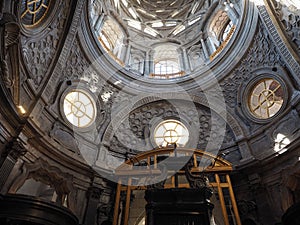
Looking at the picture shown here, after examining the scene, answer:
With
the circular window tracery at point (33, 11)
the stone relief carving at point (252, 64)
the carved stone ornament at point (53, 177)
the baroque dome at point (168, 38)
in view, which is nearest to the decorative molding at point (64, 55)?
the circular window tracery at point (33, 11)

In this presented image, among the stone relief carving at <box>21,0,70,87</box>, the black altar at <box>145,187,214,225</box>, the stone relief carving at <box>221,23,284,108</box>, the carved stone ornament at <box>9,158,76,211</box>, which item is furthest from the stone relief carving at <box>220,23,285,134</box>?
the stone relief carving at <box>21,0,70,87</box>

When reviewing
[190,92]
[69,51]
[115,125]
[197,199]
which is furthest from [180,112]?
[197,199]

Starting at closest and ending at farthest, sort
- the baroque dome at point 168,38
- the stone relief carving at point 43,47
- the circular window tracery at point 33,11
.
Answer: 1. the circular window tracery at point 33,11
2. the stone relief carving at point 43,47
3. the baroque dome at point 168,38

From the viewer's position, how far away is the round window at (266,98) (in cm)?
966

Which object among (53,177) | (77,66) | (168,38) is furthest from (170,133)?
(168,38)

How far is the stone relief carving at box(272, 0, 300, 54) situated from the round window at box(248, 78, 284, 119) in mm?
1731

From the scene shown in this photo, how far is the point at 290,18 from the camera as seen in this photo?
9.16 metres

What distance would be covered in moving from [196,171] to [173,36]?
36.9ft

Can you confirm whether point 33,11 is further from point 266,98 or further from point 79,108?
point 266,98

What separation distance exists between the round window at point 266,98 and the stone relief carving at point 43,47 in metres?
8.41

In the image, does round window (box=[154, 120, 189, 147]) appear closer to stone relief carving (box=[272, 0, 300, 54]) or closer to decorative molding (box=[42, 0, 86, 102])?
decorative molding (box=[42, 0, 86, 102])

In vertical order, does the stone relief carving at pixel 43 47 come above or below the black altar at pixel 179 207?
above

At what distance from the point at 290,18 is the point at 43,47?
29.8ft

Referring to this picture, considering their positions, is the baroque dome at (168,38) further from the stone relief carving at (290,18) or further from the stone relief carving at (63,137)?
the stone relief carving at (63,137)
